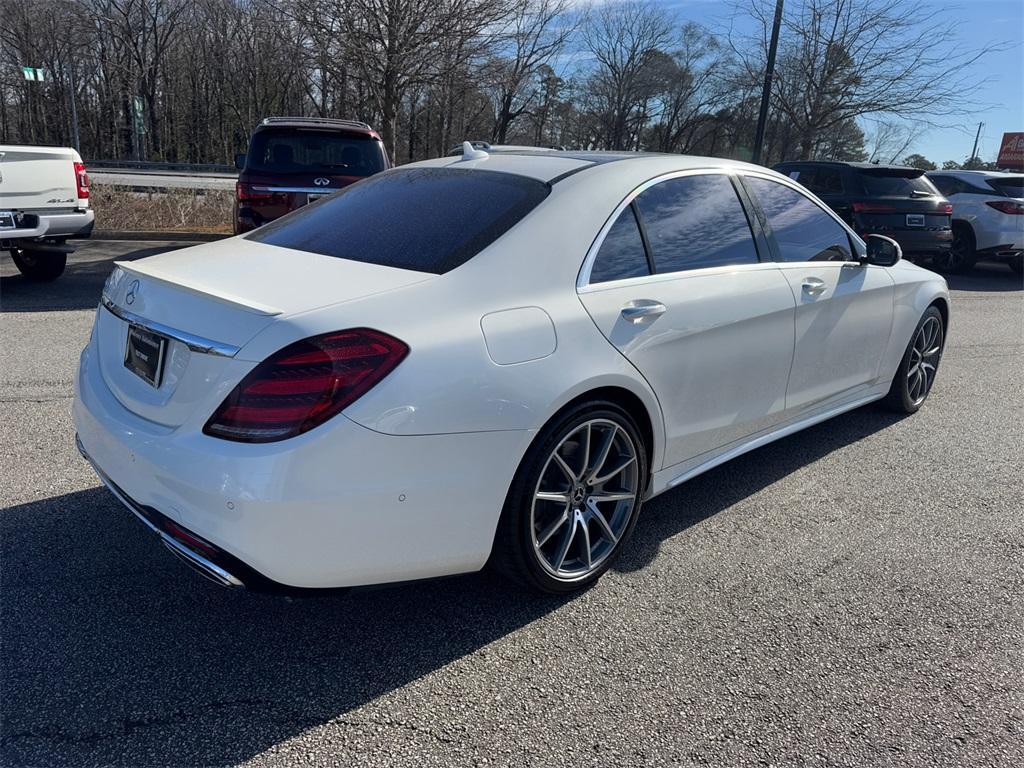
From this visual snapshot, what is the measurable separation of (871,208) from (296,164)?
824 cm

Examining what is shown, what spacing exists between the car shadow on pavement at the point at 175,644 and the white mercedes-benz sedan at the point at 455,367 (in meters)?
0.34

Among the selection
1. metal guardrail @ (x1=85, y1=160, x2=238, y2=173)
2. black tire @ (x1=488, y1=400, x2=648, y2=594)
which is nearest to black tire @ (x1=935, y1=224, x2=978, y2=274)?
black tire @ (x1=488, y1=400, x2=648, y2=594)

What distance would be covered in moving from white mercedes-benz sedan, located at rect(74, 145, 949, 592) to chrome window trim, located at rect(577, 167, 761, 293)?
10 millimetres

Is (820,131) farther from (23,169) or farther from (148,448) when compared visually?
(148,448)

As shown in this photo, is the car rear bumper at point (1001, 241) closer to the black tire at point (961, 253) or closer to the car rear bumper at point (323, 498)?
the black tire at point (961, 253)

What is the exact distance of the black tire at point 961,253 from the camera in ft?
43.6

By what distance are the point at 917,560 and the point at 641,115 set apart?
44522 mm

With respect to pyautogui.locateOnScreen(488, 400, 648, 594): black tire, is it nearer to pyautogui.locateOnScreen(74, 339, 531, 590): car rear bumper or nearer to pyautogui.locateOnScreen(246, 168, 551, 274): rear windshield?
pyautogui.locateOnScreen(74, 339, 531, 590): car rear bumper

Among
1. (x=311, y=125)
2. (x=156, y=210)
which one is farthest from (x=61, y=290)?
(x=156, y=210)

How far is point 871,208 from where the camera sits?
11.7 meters

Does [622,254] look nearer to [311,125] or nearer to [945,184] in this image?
[311,125]

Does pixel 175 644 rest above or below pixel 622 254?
below

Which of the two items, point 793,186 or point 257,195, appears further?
point 257,195

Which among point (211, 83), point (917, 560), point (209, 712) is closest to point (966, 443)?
point (917, 560)
